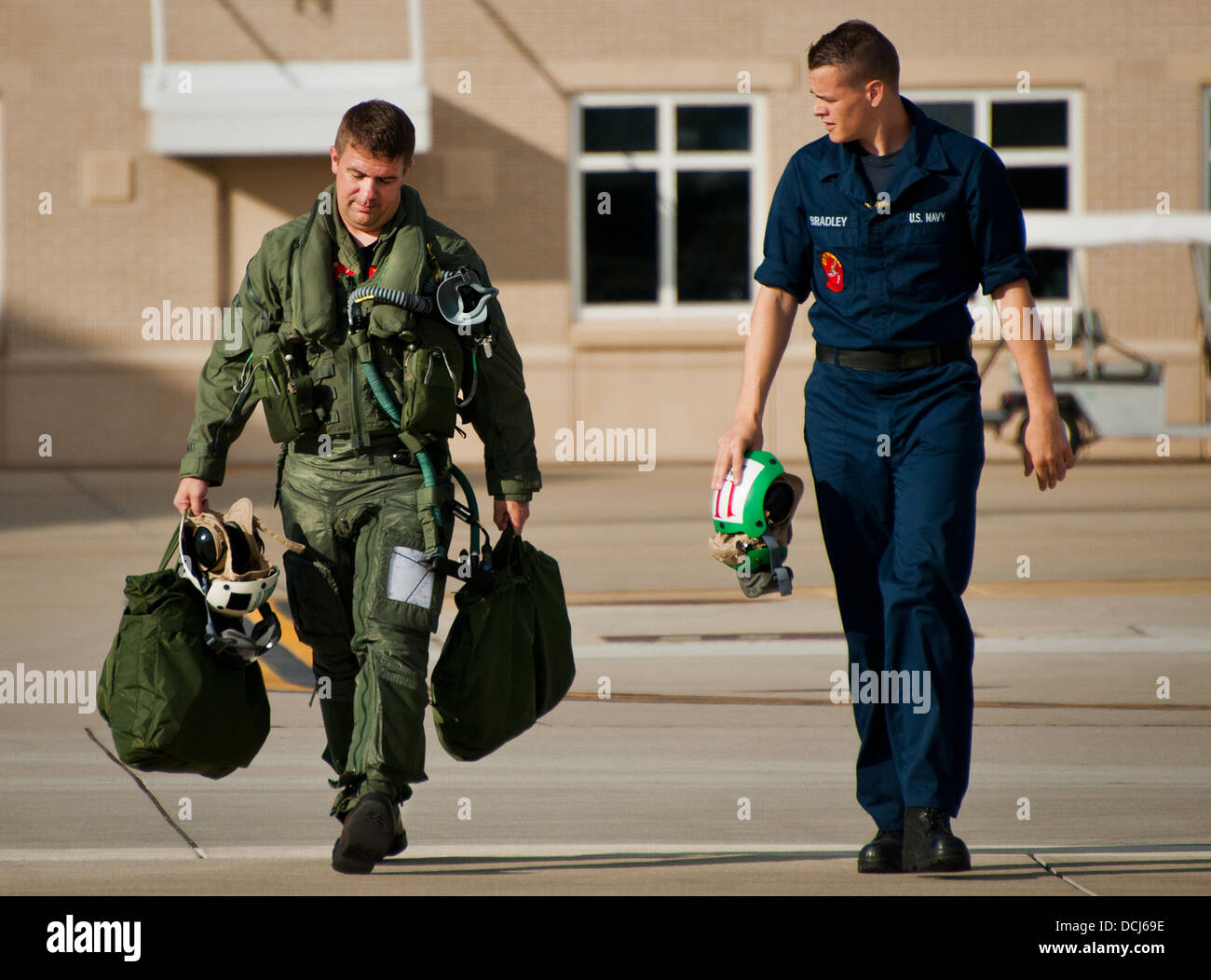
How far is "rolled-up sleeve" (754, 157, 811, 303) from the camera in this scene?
4.72m

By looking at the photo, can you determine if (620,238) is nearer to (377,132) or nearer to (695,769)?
(695,769)

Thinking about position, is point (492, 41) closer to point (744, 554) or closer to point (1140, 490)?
point (1140, 490)

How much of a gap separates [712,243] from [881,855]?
51.3 feet

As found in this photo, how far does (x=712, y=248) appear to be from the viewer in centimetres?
1977

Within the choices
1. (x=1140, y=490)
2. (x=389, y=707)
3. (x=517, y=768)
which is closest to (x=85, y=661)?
(x=517, y=768)

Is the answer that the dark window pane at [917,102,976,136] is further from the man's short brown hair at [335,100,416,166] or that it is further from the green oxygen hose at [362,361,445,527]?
the green oxygen hose at [362,361,445,527]

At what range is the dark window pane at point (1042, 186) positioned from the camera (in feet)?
64.5

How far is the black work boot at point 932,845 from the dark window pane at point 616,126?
15.6 metres

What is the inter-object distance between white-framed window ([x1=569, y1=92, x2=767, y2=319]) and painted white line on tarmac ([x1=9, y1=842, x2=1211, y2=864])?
14.9 m

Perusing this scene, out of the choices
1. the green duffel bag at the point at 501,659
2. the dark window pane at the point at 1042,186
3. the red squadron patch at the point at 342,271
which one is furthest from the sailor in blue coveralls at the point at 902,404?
the dark window pane at the point at 1042,186

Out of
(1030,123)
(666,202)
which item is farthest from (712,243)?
(1030,123)

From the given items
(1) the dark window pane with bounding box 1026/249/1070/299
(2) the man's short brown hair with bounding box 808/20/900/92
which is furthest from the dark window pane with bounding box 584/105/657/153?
(2) the man's short brown hair with bounding box 808/20/900/92

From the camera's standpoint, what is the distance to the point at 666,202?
776 inches

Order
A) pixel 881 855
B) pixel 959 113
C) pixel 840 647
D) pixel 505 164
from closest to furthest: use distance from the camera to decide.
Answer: pixel 881 855 < pixel 840 647 < pixel 505 164 < pixel 959 113
